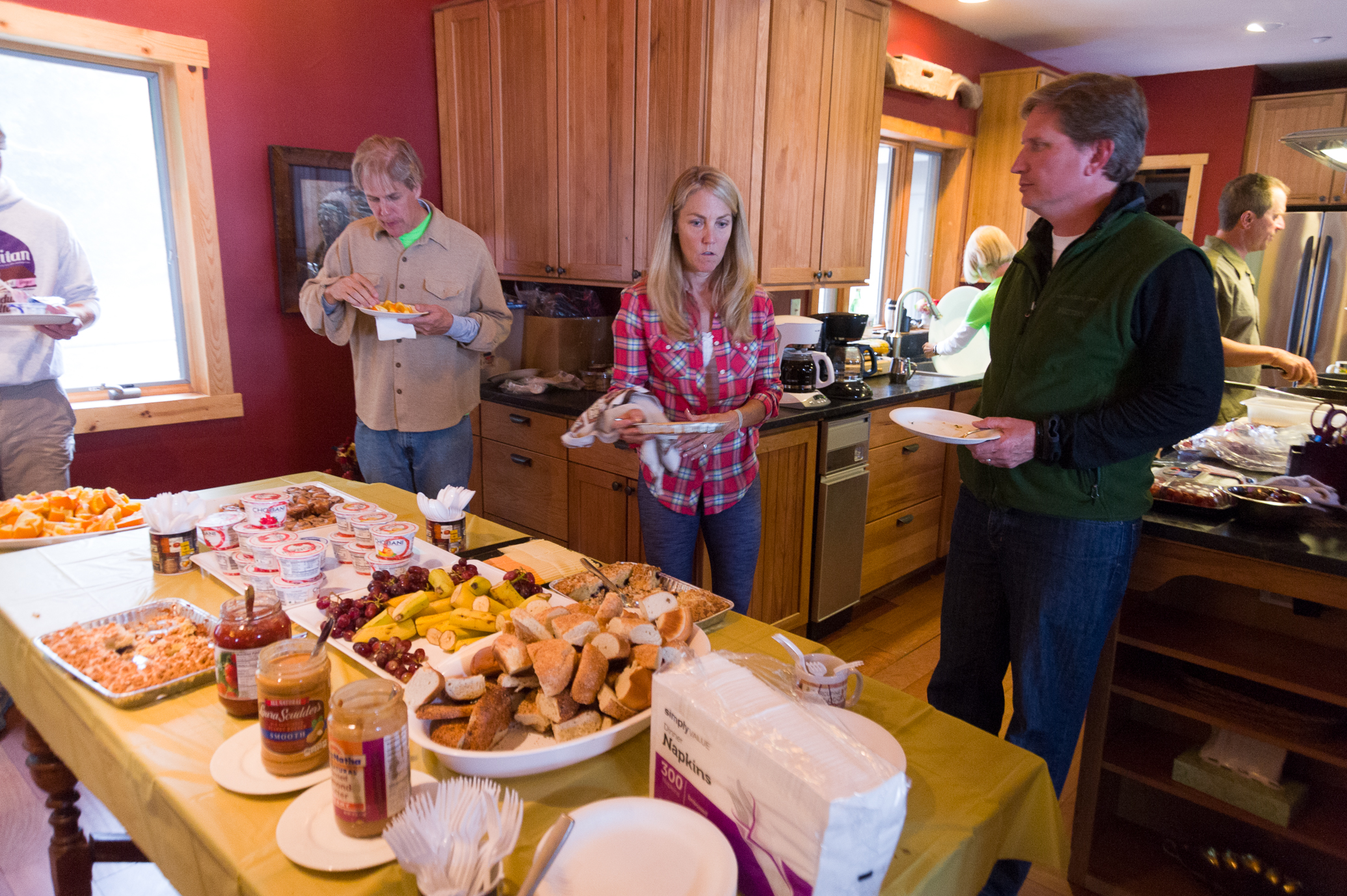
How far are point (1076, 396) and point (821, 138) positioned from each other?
6.92 ft

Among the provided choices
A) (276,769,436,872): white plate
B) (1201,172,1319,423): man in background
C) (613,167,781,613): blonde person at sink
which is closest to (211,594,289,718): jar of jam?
(276,769,436,872): white plate

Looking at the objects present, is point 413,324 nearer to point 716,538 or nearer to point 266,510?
point 266,510

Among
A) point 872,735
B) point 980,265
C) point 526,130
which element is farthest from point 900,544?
point 872,735

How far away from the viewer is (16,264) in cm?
237

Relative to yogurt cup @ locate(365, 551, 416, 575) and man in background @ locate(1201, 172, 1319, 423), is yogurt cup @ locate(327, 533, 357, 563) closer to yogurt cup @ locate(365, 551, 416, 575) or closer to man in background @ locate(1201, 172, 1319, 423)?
yogurt cup @ locate(365, 551, 416, 575)

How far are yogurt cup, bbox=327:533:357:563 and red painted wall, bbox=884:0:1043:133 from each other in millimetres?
3734

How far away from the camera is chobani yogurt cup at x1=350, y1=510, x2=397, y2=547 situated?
5.33ft

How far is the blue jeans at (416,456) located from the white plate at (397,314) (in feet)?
1.34

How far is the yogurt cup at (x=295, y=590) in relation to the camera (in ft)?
4.76

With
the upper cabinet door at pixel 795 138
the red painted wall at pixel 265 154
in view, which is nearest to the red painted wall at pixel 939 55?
the upper cabinet door at pixel 795 138

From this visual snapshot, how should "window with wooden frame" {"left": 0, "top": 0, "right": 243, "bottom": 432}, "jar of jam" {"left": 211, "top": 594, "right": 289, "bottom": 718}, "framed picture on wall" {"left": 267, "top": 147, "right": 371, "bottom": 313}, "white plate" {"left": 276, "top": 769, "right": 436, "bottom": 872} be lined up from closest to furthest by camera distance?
"white plate" {"left": 276, "top": 769, "right": 436, "bottom": 872}, "jar of jam" {"left": 211, "top": 594, "right": 289, "bottom": 718}, "window with wooden frame" {"left": 0, "top": 0, "right": 243, "bottom": 432}, "framed picture on wall" {"left": 267, "top": 147, "right": 371, "bottom": 313}

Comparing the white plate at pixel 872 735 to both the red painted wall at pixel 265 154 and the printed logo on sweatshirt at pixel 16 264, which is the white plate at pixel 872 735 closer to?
the printed logo on sweatshirt at pixel 16 264

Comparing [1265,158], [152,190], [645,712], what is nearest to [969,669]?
[645,712]

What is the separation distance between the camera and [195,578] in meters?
1.60
